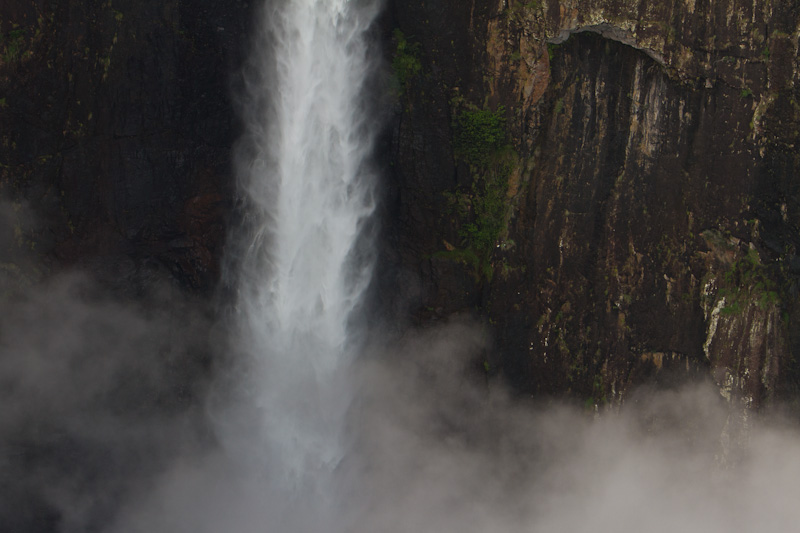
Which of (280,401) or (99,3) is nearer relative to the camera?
(99,3)

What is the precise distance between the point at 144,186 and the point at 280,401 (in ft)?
11.6

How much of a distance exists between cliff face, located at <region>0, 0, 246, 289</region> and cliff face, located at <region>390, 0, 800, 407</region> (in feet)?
8.56

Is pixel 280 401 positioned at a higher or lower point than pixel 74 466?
higher

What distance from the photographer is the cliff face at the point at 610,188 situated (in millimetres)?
12305

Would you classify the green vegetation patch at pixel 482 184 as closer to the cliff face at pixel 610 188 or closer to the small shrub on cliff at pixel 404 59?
the cliff face at pixel 610 188

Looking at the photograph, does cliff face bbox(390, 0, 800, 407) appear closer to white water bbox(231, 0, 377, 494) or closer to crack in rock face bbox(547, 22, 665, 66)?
crack in rock face bbox(547, 22, 665, 66)

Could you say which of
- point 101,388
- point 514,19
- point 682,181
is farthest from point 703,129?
point 101,388

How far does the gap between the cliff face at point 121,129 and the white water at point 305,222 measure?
53 centimetres

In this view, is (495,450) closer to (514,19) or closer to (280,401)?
(280,401)

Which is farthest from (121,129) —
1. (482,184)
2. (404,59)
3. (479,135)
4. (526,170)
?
(526,170)

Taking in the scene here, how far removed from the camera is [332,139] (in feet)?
41.9

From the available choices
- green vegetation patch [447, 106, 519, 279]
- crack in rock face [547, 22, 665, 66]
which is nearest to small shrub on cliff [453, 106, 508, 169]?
green vegetation patch [447, 106, 519, 279]

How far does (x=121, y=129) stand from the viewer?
12414 millimetres

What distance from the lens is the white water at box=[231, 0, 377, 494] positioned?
12.7m
